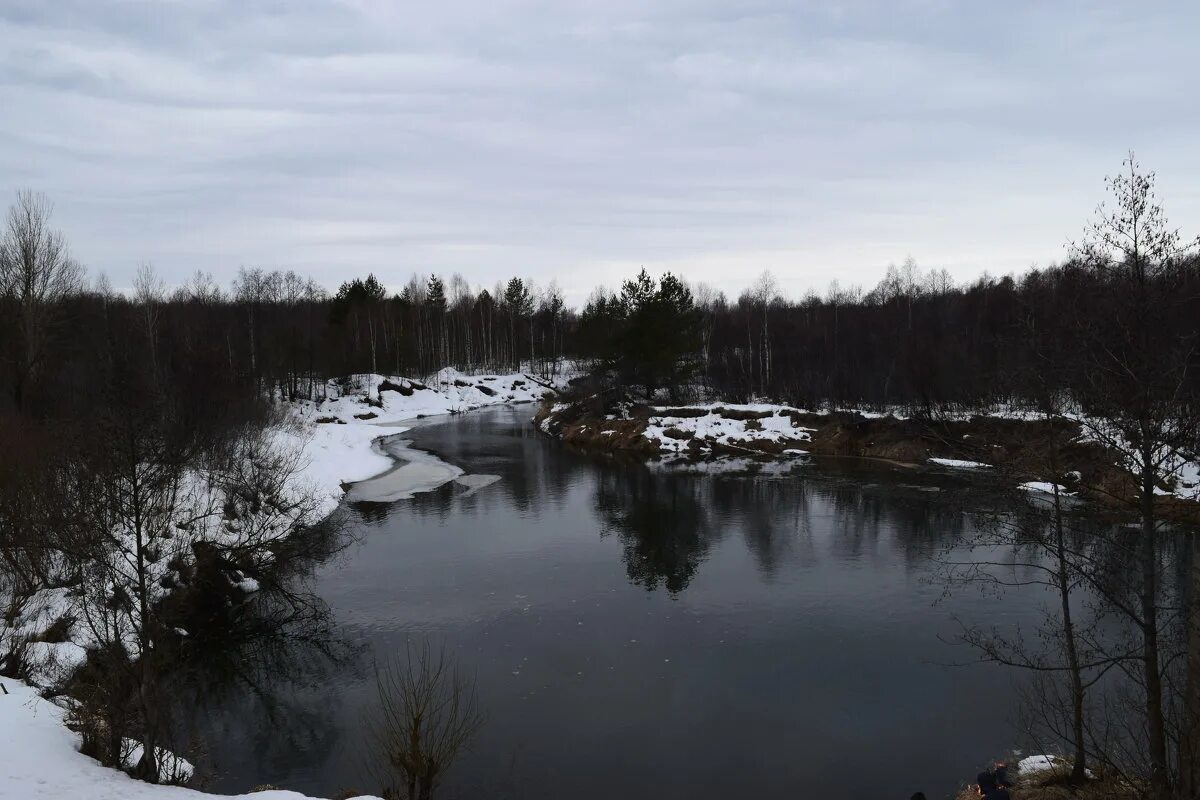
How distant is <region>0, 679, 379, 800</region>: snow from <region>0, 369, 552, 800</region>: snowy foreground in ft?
0.04

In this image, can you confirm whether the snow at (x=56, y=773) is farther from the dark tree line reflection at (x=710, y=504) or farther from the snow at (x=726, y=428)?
the snow at (x=726, y=428)

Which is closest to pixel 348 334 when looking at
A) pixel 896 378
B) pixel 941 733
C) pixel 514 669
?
pixel 896 378

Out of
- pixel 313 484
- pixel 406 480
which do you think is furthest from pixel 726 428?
pixel 313 484

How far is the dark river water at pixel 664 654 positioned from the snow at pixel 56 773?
2.14 meters

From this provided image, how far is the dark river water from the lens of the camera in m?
Answer: 12.2

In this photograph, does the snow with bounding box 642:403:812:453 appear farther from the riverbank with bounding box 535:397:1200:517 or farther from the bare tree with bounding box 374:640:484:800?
the bare tree with bounding box 374:640:484:800

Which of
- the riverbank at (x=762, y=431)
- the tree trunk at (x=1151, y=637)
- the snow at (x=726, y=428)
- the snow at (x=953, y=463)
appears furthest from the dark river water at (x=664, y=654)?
the snow at (x=726, y=428)

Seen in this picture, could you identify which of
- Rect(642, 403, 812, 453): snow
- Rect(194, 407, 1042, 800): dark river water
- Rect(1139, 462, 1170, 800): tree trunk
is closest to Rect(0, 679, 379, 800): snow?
Rect(194, 407, 1042, 800): dark river water

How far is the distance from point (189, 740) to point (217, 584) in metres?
8.35

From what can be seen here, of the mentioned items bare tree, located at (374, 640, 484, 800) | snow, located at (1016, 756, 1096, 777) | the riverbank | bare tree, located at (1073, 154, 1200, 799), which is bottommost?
snow, located at (1016, 756, 1096, 777)

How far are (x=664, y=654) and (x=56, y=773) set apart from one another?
1075 centimetres

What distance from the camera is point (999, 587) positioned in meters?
20.3

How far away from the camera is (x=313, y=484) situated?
3206 centimetres

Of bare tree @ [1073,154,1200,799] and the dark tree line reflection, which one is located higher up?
bare tree @ [1073,154,1200,799]
